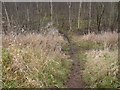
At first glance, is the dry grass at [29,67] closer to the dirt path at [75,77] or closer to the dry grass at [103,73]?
the dirt path at [75,77]

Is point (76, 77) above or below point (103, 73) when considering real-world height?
below

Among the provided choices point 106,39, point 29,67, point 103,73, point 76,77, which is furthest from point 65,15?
point 29,67

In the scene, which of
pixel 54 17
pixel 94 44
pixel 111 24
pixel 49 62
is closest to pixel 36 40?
pixel 49 62

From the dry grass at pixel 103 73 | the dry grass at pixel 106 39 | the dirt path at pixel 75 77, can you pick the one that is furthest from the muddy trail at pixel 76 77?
the dry grass at pixel 106 39

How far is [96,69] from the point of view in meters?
9.84

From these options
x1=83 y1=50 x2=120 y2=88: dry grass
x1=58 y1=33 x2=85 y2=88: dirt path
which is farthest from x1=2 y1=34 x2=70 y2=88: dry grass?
x1=83 y1=50 x2=120 y2=88: dry grass

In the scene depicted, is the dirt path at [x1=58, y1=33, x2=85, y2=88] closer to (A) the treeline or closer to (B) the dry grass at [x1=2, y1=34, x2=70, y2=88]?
(B) the dry grass at [x1=2, y1=34, x2=70, y2=88]

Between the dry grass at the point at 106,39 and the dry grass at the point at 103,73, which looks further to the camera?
the dry grass at the point at 106,39

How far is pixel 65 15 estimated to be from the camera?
34.5 m

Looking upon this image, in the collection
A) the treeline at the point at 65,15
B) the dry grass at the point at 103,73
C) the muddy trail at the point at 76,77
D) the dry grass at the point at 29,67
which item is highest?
the dry grass at the point at 29,67

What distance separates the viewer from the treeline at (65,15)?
2959 cm

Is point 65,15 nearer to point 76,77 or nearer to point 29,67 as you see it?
point 76,77

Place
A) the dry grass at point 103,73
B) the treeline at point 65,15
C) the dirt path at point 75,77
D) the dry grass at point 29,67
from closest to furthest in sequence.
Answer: the dry grass at point 29,67, the dry grass at point 103,73, the dirt path at point 75,77, the treeline at point 65,15

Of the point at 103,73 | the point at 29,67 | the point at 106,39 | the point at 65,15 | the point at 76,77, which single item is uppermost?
the point at 29,67
